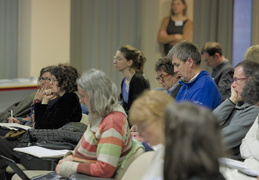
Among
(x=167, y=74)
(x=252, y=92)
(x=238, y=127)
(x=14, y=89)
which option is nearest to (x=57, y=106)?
(x=167, y=74)

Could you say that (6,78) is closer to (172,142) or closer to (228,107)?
(228,107)

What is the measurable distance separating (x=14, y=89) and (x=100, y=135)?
3.99 m

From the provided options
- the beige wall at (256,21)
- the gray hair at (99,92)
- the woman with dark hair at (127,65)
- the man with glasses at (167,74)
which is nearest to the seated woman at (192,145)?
the gray hair at (99,92)

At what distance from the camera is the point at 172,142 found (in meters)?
1.52

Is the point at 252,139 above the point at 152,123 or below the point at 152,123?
below

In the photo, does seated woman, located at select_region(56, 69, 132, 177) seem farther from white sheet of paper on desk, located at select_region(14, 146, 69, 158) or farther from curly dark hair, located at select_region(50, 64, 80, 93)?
curly dark hair, located at select_region(50, 64, 80, 93)

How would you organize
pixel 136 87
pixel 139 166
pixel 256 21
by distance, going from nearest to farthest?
pixel 139 166, pixel 136 87, pixel 256 21

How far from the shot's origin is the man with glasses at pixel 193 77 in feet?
12.8

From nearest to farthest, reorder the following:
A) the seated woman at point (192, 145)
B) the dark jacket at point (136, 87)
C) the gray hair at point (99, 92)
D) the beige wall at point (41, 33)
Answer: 1. the seated woman at point (192, 145)
2. the gray hair at point (99, 92)
3. the dark jacket at point (136, 87)
4. the beige wall at point (41, 33)

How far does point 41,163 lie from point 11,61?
10.9 feet

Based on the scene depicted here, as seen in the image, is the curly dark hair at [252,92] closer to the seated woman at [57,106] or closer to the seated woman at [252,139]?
the seated woman at [252,139]

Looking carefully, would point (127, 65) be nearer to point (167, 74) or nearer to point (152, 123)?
point (167, 74)

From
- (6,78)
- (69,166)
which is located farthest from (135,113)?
(6,78)

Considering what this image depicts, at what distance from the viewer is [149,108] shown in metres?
2.06
